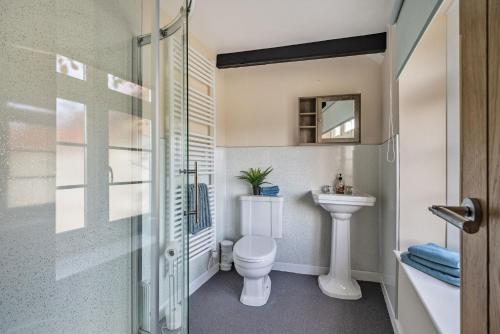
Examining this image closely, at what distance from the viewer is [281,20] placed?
2086mm

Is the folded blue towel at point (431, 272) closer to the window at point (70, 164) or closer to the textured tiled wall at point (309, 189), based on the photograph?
the textured tiled wall at point (309, 189)

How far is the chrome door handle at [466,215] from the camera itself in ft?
1.74

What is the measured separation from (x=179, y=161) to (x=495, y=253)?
1.37 m

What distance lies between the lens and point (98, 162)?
1255mm

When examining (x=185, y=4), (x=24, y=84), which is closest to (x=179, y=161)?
(x=24, y=84)

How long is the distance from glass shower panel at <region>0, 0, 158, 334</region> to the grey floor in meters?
0.70

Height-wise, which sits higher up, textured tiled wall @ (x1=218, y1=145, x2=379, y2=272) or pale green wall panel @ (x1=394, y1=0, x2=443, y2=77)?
pale green wall panel @ (x1=394, y1=0, x2=443, y2=77)

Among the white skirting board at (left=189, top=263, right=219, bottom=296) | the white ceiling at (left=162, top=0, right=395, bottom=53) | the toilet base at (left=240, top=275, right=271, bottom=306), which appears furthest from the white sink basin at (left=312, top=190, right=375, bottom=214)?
the white ceiling at (left=162, top=0, right=395, bottom=53)

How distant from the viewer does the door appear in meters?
0.49

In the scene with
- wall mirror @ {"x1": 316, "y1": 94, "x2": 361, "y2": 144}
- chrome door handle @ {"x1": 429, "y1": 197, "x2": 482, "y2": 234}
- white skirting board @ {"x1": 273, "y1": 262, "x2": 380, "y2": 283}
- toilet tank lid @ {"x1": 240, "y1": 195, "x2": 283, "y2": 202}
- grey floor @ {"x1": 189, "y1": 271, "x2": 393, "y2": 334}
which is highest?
wall mirror @ {"x1": 316, "y1": 94, "x2": 361, "y2": 144}

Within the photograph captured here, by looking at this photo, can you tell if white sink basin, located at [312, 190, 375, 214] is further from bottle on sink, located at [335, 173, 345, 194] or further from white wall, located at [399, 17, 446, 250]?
white wall, located at [399, 17, 446, 250]

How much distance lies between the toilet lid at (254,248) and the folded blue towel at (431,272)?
99 centimetres

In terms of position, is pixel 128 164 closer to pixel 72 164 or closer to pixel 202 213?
pixel 72 164

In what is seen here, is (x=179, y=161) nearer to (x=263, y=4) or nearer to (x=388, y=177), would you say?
(x=263, y=4)
